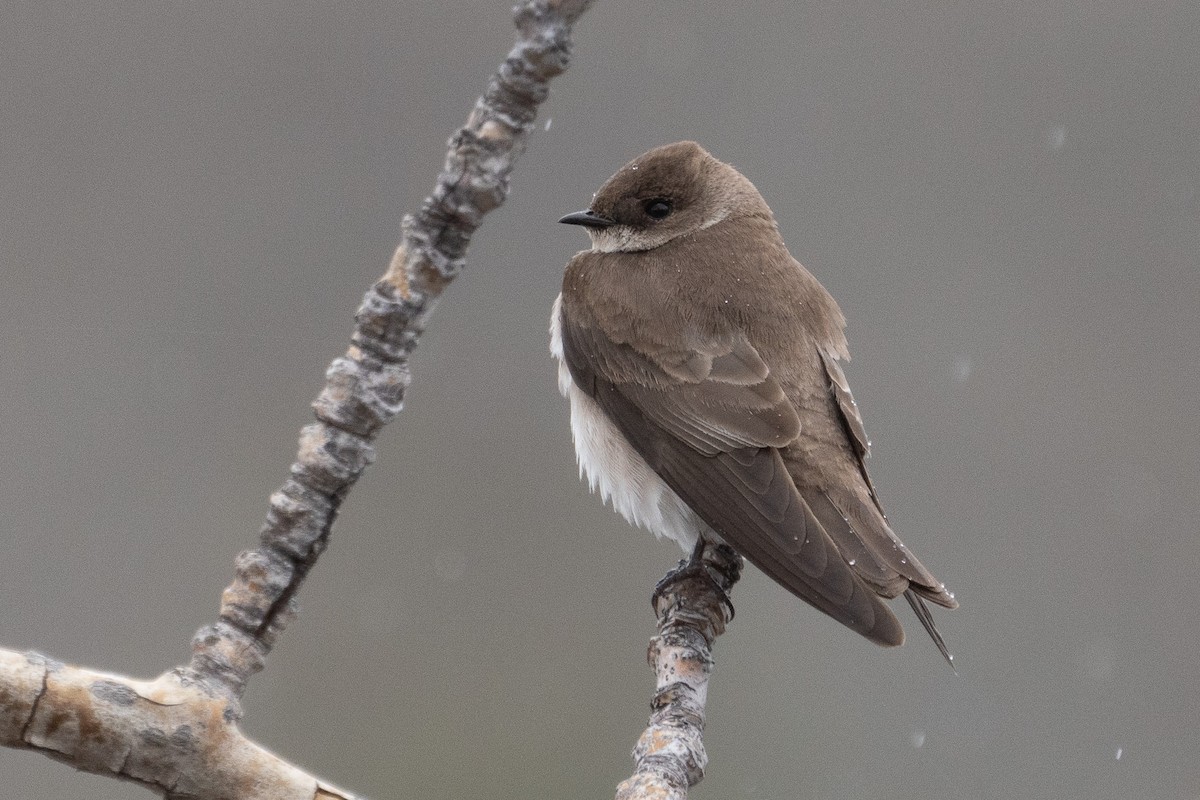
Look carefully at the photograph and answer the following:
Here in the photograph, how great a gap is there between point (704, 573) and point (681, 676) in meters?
0.74

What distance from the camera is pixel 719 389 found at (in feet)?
13.0

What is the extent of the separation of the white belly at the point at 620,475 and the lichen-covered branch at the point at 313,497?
1.97 metres

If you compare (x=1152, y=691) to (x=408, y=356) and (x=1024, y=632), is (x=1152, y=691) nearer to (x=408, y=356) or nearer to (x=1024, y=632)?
(x=1024, y=632)

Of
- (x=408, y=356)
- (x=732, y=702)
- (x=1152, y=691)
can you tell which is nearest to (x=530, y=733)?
(x=732, y=702)

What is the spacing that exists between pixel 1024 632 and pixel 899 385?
1353mm

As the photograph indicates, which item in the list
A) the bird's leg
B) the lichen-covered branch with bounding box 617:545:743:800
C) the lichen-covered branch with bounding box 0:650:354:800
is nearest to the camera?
the lichen-covered branch with bounding box 0:650:354:800

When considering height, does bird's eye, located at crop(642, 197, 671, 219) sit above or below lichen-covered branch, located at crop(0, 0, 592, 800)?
above

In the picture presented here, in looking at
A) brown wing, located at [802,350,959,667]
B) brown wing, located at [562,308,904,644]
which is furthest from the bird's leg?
brown wing, located at [802,350,959,667]

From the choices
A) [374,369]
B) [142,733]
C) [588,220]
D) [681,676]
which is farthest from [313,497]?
[588,220]

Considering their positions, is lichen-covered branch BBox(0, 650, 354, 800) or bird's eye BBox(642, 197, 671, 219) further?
bird's eye BBox(642, 197, 671, 219)

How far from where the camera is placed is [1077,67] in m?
8.73

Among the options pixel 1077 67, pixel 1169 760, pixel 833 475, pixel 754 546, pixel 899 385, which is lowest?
pixel 754 546

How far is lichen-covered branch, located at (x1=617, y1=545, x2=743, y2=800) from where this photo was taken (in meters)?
2.62

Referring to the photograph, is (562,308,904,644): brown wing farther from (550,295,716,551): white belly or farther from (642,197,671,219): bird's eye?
(642,197,671,219): bird's eye
